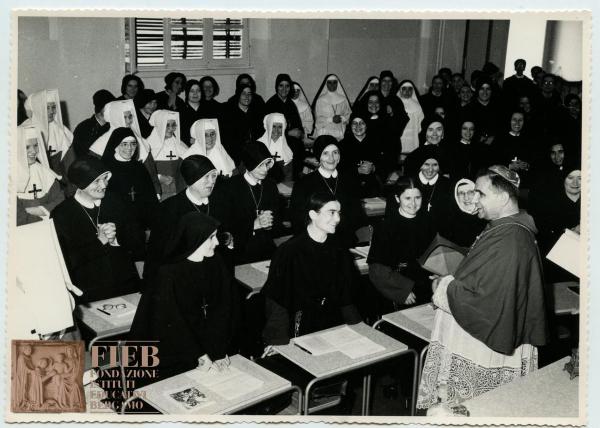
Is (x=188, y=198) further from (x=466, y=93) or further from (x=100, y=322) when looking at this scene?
(x=466, y=93)

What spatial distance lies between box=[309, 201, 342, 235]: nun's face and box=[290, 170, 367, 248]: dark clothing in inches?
66.2

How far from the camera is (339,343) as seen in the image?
13.1ft

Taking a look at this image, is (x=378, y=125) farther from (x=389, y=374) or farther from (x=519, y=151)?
(x=389, y=374)

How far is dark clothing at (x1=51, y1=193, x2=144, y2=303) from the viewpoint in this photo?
4.64m

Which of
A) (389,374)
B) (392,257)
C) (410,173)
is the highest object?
(410,173)

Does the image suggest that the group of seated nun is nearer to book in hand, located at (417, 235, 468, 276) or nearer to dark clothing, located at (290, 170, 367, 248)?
dark clothing, located at (290, 170, 367, 248)

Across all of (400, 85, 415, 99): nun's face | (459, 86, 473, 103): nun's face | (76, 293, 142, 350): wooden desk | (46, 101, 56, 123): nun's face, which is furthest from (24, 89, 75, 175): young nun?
(459, 86, 473, 103): nun's face

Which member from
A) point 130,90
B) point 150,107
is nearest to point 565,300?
point 150,107

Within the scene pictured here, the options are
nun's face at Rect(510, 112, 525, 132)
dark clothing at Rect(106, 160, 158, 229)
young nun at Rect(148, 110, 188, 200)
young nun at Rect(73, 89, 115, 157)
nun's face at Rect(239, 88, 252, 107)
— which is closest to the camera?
dark clothing at Rect(106, 160, 158, 229)

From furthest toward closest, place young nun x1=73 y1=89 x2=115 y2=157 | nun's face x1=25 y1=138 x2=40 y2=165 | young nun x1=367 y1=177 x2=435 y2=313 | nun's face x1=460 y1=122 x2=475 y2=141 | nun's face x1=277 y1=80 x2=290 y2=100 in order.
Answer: nun's face x1=277 y1=80 x2=290 y2=100, nun's face x1=460 y1=122 x2=475 y2=141, young nun x1=73 y1=89 x2=115 y2=157, young nun x1=367 y1=177 x2=435 y2=313, nun's face x1=25 y1=138 x2=40 y2=165

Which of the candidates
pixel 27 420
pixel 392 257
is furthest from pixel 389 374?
pixel 27 420

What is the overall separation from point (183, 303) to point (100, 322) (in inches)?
19.8

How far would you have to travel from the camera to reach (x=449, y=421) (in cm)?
357

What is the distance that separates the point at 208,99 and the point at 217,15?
4.90 m
